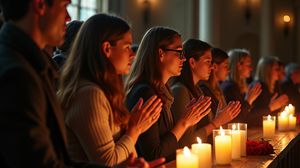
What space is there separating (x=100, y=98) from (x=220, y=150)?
0.89m

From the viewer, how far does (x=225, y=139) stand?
111 inches

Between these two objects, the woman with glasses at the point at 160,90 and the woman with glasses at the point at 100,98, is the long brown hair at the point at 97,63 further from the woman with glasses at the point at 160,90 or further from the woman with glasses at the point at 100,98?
the woman with glasses at the point at 160,90

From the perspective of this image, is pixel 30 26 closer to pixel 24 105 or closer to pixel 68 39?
pixel 24 105

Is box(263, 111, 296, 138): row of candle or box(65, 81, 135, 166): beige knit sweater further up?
box(65, 81, 135, 166): beige knit sweater

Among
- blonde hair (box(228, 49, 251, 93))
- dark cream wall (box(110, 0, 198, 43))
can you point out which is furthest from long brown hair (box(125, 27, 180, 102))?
dark cream wall (box(110, 0, 198, 43))

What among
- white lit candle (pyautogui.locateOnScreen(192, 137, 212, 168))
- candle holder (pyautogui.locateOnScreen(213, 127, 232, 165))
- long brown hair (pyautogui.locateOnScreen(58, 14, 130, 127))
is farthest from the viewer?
candle holder (pyautogui.locateOnScreen(213, 127, 232, 165))

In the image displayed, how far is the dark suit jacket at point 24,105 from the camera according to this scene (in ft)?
4.96

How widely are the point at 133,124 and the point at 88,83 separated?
35cm

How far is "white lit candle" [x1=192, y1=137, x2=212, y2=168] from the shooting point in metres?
2.53

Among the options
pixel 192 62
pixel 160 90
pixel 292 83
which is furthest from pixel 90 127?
pixel 292 83

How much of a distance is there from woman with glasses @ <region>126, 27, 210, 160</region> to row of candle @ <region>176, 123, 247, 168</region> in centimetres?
26

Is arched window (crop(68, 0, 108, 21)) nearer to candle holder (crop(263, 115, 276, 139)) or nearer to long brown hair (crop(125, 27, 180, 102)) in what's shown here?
candle holder (crop(263, 115, 276, 139))

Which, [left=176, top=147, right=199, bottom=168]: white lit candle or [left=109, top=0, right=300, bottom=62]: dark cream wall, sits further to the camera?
[left=109, top=0, right=300, bottom=62]: dark cream wall

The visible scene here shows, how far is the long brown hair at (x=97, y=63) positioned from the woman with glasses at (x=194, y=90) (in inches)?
43.6
